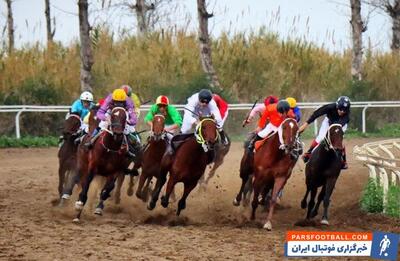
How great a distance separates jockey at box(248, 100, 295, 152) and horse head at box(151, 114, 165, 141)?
5.73 ft

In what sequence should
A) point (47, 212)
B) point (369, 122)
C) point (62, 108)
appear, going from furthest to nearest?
point (369, 122) → point (62, 108) → point (47, 212)

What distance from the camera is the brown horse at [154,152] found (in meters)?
14.7

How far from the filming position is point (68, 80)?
91.9 ft

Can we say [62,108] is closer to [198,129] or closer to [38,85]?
[38,85]

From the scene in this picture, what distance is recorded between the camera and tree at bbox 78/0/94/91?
2605cm

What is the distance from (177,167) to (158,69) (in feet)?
49.4

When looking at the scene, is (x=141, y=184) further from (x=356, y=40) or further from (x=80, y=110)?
(x=356, y=40)

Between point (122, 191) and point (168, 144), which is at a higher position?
point (168, 144)

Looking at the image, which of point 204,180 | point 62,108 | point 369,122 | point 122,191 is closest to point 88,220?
point 122,191

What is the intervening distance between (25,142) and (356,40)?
1254cm

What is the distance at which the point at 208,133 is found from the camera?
44.4 feet

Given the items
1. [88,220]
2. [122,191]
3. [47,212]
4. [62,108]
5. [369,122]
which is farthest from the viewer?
[369,122]

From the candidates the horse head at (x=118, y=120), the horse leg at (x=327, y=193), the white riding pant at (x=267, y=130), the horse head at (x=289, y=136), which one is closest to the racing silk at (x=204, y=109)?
the white riding pant at (x=267, y=130)

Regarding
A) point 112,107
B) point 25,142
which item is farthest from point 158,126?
point 25,142
